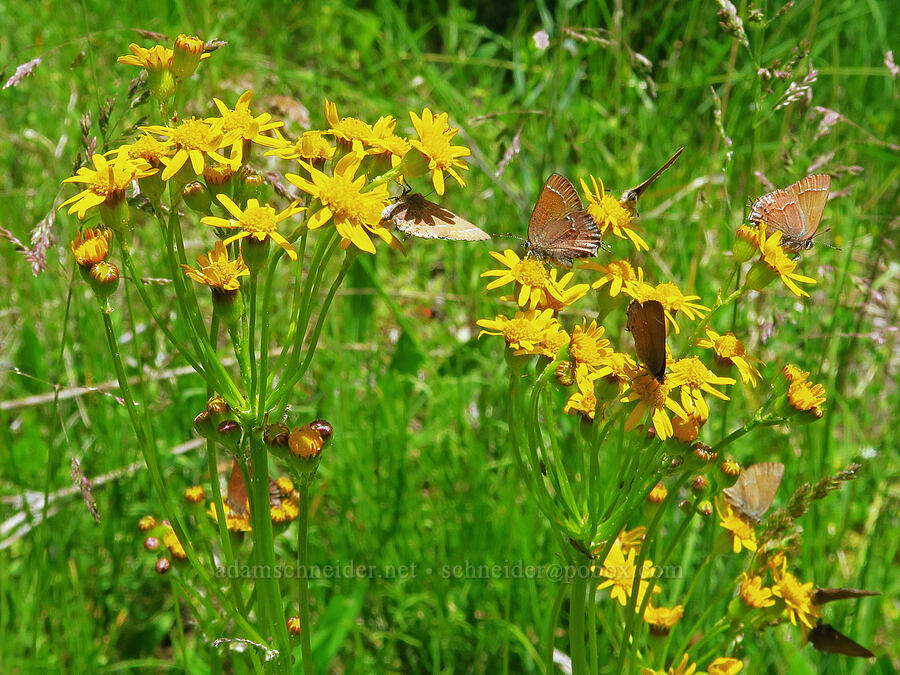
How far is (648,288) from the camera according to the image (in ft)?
6.15

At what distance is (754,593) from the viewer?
6.71 ft

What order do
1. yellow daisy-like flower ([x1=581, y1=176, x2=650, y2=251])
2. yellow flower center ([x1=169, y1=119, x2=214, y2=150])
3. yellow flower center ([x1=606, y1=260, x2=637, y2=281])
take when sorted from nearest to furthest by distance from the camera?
yellow flower center ([x1=169, y1=119, x2=214, y2=150]) < yellow flower center ([x1=606, y1=260, x2=637, y2=281]) < yellow daisy-like flower ([x1=581, y1=176, x2=650, y2=251])

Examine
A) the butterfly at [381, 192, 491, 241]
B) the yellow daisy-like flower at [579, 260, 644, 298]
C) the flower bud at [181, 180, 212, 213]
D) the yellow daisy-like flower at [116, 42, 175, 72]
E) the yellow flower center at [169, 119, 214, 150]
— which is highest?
Answer: the yellow daisy-like flower at [116, 42, 175, 72]

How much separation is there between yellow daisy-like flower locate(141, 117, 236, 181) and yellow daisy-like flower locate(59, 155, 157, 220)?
0.07 metres

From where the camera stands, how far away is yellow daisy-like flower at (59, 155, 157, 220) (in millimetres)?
1682

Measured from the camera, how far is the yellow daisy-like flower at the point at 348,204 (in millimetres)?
1646

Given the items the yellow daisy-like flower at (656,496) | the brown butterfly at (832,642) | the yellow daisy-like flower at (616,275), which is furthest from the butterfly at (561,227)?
the brown butterfly at (832,642)

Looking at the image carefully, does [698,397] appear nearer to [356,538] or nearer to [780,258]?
[780,258]

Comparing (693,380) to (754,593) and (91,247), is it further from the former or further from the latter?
(91,247)

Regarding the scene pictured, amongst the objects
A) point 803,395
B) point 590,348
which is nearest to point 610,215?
point 590,348

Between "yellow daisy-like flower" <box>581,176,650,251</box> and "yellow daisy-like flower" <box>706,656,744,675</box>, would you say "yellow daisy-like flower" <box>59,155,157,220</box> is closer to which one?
"yellow daisy-like flower" <box>581,176,650,251</box>

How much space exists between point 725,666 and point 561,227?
1.14 metres

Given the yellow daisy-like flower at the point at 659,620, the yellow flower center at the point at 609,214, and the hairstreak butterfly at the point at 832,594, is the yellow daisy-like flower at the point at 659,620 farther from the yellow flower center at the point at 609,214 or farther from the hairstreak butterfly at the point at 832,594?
the yellow flower center at the point at 609,214

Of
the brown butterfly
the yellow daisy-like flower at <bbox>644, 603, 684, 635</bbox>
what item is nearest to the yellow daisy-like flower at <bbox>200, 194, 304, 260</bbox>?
the yellow daisy-like flower at <bbox>644, 603, 684, 635</bbox>
